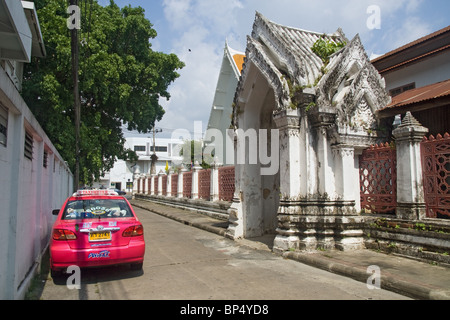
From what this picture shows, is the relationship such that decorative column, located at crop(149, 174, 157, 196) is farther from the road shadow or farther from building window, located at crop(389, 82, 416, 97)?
the road shadow

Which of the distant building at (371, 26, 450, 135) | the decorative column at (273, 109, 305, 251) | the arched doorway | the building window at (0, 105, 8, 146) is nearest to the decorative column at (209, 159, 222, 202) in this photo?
the arched doorway

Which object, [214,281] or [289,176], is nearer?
[214,281]

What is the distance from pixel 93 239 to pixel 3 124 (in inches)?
88.1

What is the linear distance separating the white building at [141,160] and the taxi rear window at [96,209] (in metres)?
48.5

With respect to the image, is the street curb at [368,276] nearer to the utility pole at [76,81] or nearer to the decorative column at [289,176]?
the decorative column at [289,176]

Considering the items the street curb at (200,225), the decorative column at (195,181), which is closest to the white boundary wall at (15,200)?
the street curb at (200,225)

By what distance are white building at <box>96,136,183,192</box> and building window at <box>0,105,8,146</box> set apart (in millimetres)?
50895

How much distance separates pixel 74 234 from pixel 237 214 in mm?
4613

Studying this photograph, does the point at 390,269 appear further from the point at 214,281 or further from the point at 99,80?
the point at 99,80

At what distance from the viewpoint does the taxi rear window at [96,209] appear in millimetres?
5836

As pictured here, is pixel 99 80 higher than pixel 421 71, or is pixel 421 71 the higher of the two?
pixel 99 80

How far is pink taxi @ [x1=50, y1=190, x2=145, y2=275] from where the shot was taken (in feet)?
17.0

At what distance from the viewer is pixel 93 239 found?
17.5 ft

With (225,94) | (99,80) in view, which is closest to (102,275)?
(99,80)
